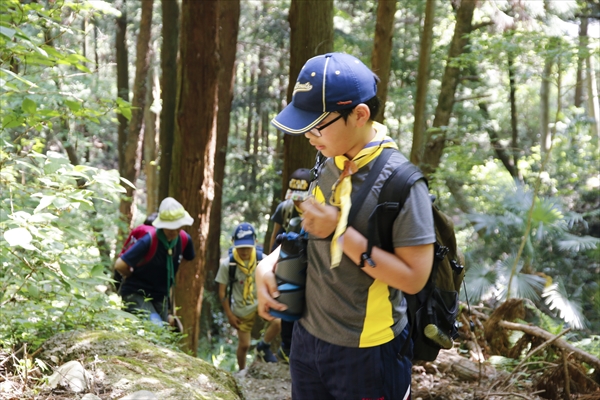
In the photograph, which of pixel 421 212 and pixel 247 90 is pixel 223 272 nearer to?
pixel 421 212

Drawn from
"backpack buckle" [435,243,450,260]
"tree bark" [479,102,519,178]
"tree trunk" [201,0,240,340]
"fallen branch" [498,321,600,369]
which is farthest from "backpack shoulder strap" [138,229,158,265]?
"tree bark" [479,102,519,178]

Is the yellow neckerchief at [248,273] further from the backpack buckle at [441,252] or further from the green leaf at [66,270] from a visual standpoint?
the backpack buckle at [441,252]

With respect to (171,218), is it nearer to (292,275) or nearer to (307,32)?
(307,32)

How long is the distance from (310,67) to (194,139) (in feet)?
16.0

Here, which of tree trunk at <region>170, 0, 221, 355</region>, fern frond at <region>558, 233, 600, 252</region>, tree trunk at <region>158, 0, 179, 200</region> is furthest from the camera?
fern frond at <region>558, 233, 600, 252</region>

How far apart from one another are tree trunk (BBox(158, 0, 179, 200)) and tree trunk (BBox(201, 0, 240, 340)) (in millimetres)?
1426

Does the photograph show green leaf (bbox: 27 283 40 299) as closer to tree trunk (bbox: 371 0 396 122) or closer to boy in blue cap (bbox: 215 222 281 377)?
boy in blue cap (bbox: 215 222 281 377)

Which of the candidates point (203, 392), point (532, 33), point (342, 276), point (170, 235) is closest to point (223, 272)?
point (170, 235)

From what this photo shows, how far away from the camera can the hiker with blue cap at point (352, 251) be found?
201 cm

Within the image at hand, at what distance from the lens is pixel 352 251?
201cm

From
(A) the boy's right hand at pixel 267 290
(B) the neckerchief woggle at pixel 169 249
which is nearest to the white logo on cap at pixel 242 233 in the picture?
(B) the neckerchief woggle at pixel 169 249

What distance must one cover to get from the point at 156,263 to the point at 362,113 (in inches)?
175

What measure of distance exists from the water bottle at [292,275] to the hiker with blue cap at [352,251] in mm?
31

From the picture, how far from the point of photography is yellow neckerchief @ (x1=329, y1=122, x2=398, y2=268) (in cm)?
207
